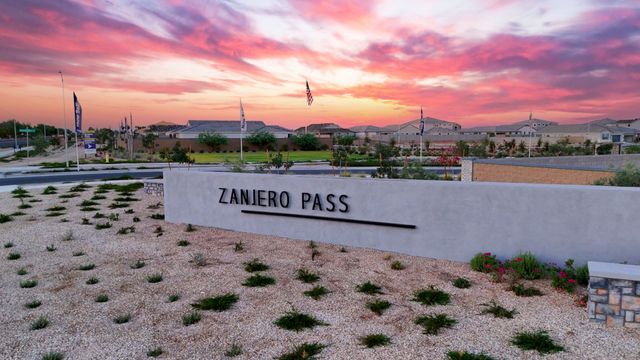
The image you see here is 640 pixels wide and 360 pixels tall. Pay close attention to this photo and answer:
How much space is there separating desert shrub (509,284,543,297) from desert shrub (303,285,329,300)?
130 inches

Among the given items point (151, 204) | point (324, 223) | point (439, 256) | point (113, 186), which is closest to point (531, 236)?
point (439, 256)

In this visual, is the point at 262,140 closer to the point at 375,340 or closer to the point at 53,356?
the point at 53,356

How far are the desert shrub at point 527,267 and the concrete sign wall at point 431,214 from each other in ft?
1.09

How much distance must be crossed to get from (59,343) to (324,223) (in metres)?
6.25

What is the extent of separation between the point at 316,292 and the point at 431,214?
11.1ft

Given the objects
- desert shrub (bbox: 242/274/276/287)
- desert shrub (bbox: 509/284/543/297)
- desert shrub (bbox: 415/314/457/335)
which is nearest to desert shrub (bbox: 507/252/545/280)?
desert shrub (bbox: 509/284/543/297)

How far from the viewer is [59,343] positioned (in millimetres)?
5973

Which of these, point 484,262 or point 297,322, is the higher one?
point 484,262

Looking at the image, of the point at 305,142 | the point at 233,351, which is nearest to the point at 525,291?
the point at 233,351

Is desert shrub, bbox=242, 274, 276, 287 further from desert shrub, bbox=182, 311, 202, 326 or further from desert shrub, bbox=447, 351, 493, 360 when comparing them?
desert shrub, bbox=447, 351, 493, 360

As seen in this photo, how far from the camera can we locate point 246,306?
7.18 meters

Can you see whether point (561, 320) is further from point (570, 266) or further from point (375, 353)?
point (375, 353)

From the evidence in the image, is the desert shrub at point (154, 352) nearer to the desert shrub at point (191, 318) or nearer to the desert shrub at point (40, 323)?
the desert shrub at point (191, 318)

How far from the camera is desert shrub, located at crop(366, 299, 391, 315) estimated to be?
22.6 feet
